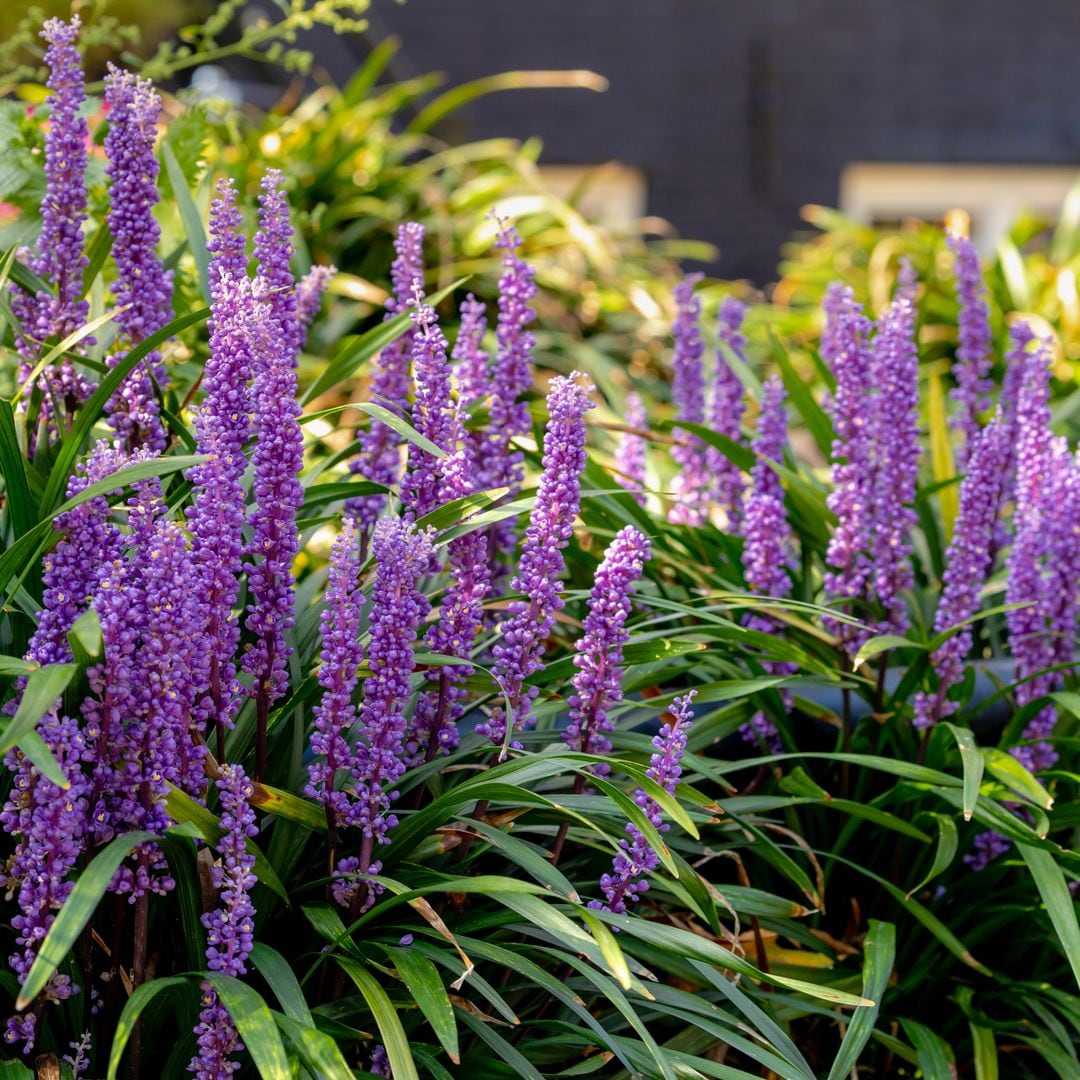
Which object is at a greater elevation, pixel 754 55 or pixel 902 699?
pixel 754 55

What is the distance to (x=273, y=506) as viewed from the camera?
4.78 feet

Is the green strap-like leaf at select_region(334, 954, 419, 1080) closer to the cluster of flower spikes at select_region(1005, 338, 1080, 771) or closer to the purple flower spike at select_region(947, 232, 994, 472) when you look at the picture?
the cluster of flower spikes at select_region(1005, 338, 1080, 771)

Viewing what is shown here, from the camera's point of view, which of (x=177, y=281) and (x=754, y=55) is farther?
Answer: (x=754, y=55)

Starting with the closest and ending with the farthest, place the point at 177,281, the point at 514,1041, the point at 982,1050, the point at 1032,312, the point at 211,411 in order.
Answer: the point at 211,411 → the point at 514,1041 → the point at 982,1050 → the point at 177,281 → the point at 1032,312

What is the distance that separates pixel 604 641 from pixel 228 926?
0.51 meters

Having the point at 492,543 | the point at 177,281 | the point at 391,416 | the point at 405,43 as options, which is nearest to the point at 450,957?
the point at 391,416

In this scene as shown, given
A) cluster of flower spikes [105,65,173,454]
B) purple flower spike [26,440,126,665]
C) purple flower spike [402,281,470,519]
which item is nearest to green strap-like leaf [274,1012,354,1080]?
purple flower spike [26,440,126,665]

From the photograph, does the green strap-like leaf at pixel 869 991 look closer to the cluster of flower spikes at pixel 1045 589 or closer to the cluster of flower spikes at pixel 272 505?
the cluster of flower spikes at pixel 1045 589

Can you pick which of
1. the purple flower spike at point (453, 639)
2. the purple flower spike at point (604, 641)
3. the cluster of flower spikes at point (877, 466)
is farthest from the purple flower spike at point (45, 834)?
the cluster of flower spikes at point (877, 466)

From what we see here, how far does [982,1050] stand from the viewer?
6.22 feet

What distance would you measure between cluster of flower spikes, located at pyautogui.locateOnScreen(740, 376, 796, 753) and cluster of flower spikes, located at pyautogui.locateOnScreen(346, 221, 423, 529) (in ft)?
1.87

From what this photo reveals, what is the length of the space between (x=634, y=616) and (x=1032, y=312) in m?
3.66

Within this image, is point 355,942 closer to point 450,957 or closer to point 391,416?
point 450,957

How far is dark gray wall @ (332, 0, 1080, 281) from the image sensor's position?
Answer: 1104 cm
